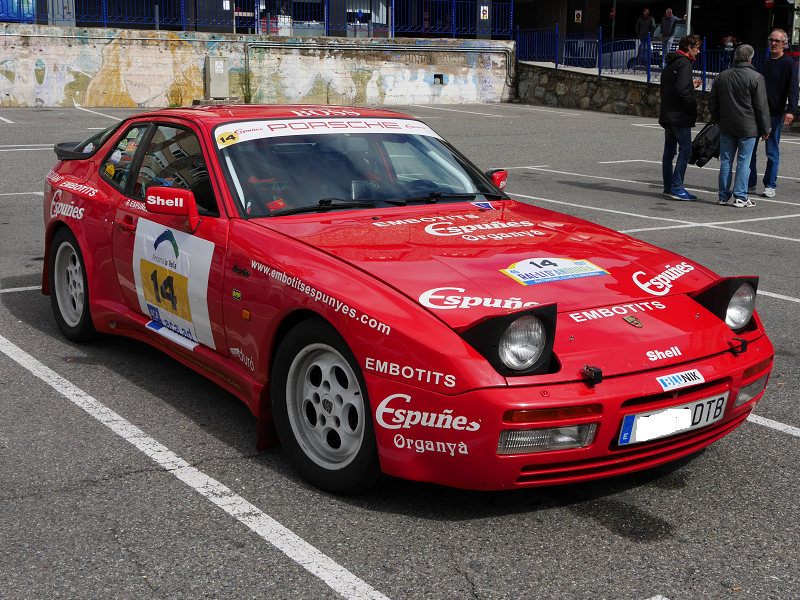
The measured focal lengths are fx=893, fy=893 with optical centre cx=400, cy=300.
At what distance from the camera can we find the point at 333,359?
10.9ft

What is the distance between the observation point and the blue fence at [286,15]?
2436 centimetres

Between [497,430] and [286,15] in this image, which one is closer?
[497,430]

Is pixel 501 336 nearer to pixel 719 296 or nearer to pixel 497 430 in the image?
pixel 497 430

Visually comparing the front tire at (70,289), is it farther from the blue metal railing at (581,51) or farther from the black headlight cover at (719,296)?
the blue metal railing at (581,51)

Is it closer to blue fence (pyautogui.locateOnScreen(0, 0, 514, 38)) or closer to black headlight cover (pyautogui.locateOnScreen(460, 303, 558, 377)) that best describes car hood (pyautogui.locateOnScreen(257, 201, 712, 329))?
black headlight cover (pyautogui.locateOnScreen(460, 303, 558, 377))

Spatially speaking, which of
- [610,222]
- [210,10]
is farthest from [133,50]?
[610,222]

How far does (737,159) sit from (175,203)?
26.9 ft

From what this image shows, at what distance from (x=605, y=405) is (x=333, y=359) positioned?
1.00 meters

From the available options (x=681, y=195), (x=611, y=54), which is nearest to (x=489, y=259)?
(x=681, y=195)

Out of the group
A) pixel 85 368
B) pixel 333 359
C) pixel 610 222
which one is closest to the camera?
pixel 333 359

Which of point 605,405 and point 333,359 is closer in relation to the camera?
point 605,405

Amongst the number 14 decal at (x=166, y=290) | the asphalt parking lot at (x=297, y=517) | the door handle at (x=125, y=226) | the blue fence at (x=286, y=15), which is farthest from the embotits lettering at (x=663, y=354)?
Answer: the blue fence at (x=286, y=15)

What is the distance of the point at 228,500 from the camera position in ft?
10.9

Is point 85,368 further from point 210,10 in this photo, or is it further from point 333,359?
point 210,10
